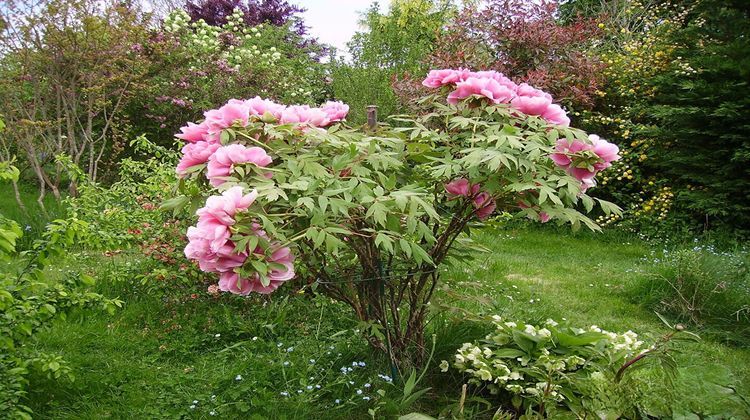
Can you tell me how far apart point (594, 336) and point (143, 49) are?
7.48 meters

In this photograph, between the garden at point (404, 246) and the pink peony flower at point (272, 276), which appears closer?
the pink peony flower at point (272, 276)

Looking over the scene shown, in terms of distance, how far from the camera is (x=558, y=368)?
7.68ft

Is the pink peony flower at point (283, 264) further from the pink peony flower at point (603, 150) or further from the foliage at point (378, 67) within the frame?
the foliage at point (378, 67)

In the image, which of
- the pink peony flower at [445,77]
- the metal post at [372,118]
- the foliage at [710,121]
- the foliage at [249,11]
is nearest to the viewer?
the pink peony flower at [445,77]

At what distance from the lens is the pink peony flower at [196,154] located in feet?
6.70

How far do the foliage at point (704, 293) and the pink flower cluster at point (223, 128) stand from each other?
116 inches

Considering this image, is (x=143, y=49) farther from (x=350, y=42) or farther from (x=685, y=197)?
(x=685, y=197)

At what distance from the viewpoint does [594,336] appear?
256 cm

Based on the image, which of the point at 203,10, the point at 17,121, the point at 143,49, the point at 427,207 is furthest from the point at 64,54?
the point at 203,10

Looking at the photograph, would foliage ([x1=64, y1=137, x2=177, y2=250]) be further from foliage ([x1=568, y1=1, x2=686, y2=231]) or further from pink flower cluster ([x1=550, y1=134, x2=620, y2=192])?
foliage ([x1=568, y1=1, x2=686, y2=231])

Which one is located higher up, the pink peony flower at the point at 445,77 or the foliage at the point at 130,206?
the pink peony flower at the point at 445,77

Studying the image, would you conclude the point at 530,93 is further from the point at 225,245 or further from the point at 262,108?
the point at 225,245

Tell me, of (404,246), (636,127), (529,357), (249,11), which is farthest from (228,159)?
(249,11)

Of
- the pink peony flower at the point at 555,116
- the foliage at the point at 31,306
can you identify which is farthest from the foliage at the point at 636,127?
the foliage at the point at 31,306
